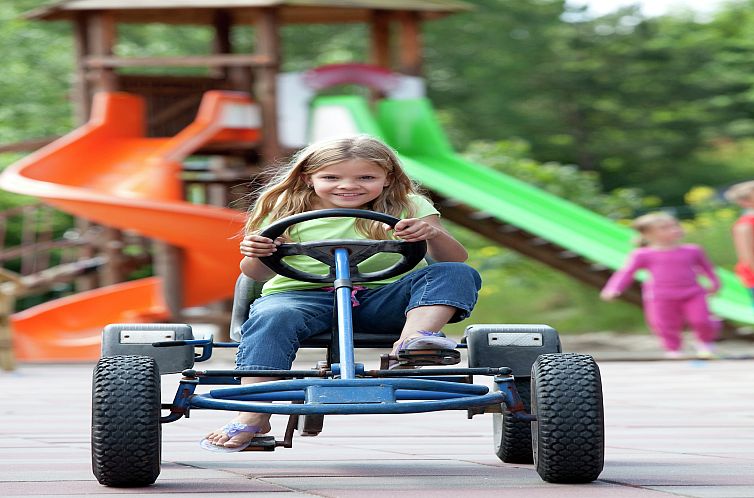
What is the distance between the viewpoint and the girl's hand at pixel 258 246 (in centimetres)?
406

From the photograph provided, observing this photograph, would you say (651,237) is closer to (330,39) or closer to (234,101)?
(234,101)

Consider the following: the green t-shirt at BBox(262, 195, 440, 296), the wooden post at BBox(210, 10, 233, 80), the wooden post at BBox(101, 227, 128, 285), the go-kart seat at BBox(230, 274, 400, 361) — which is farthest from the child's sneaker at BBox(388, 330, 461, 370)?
the wooden post at BBox(210, 10, 233, 80)

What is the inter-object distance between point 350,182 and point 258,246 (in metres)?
0.40

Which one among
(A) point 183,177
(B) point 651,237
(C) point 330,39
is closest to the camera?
(B) point 651,237

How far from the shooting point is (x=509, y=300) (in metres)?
18.5

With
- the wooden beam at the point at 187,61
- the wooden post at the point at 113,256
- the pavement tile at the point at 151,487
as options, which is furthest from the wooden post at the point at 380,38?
the pavement tile at the point at 151,487

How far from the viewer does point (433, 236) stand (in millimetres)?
4094

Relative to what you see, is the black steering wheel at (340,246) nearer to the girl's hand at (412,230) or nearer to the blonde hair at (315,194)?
the girl's hand at (412,230)

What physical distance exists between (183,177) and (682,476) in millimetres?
12418

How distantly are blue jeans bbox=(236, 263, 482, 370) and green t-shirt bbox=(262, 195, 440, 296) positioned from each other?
0.06m

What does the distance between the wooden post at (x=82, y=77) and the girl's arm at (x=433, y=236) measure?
10834 millimetres

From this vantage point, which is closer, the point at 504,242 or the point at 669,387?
the point at 669,387

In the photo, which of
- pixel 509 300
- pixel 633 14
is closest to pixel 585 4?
pixel 633 14

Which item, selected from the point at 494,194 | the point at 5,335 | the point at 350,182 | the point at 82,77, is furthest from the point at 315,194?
the point at 494,194
